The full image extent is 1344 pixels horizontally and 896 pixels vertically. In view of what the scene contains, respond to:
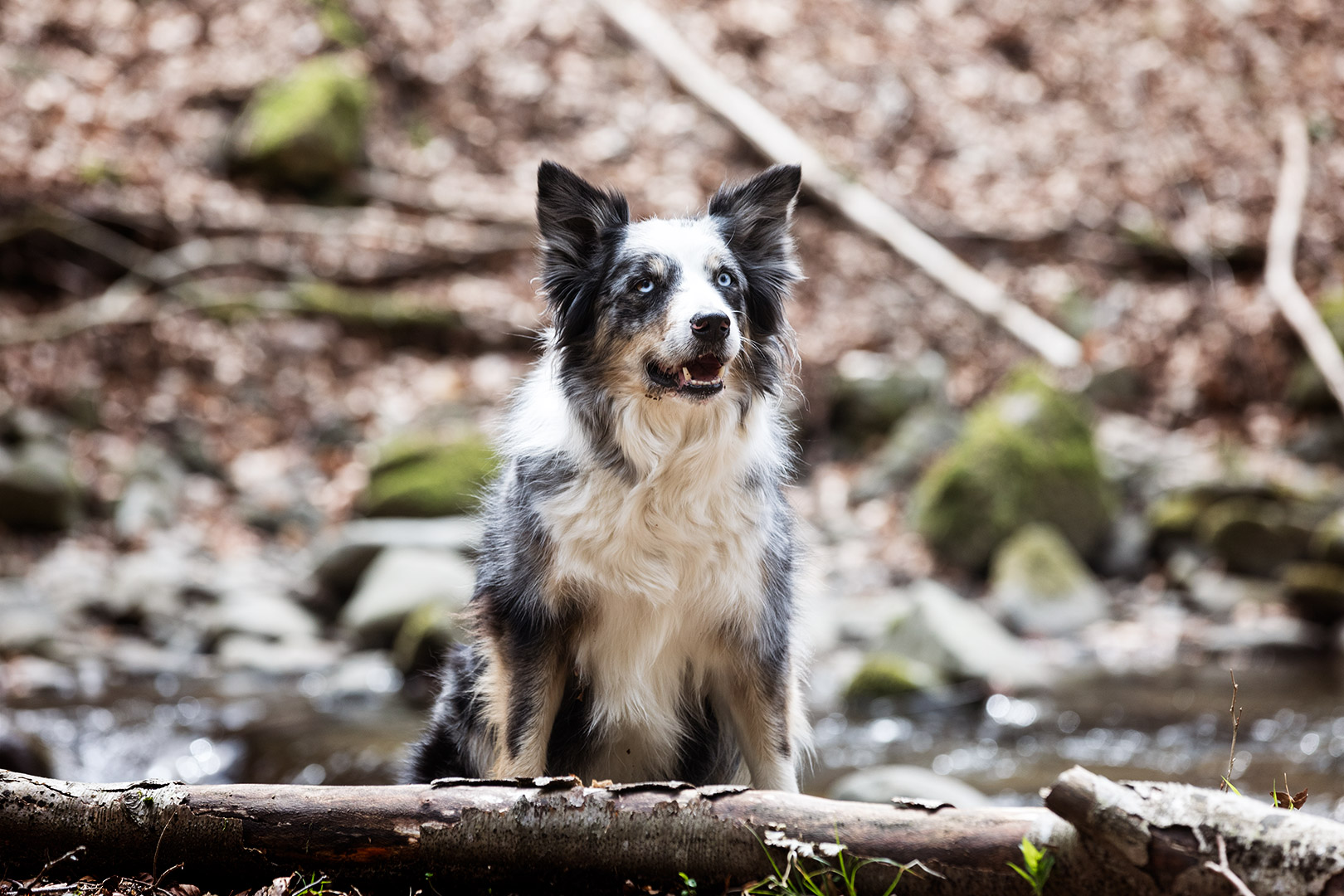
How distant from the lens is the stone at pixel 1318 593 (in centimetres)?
829

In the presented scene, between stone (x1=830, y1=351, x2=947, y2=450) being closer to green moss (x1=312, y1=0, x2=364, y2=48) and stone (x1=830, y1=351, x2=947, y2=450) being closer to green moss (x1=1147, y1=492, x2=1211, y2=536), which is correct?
green moss (x1=1147, y1=492, x2=1211, y2=536)

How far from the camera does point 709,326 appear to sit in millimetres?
3510

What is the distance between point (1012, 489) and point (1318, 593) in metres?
2.48

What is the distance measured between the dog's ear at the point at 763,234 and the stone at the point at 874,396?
7606 mm

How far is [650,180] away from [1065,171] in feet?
17.3

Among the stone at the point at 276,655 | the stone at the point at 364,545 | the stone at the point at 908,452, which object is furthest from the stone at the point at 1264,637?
the stone at the point at 276,655

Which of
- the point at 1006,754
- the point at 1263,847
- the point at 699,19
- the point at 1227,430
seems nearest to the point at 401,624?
the point at 1006,754

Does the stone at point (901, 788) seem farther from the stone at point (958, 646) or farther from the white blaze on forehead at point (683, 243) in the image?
the white blaze on forehead at point (683, 243)

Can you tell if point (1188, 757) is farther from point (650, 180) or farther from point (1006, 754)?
point (650, 180)

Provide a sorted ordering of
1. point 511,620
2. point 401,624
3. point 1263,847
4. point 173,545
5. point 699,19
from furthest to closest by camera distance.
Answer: point 699,19 → point 173,545 → point 401,624 → point 511,620 → point 1263,847

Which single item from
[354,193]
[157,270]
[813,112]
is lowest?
[157,270]

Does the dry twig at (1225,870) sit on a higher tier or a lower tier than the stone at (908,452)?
higher

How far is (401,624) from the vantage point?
325 inches

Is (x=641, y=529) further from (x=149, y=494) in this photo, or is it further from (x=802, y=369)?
(x=802, y=369)
